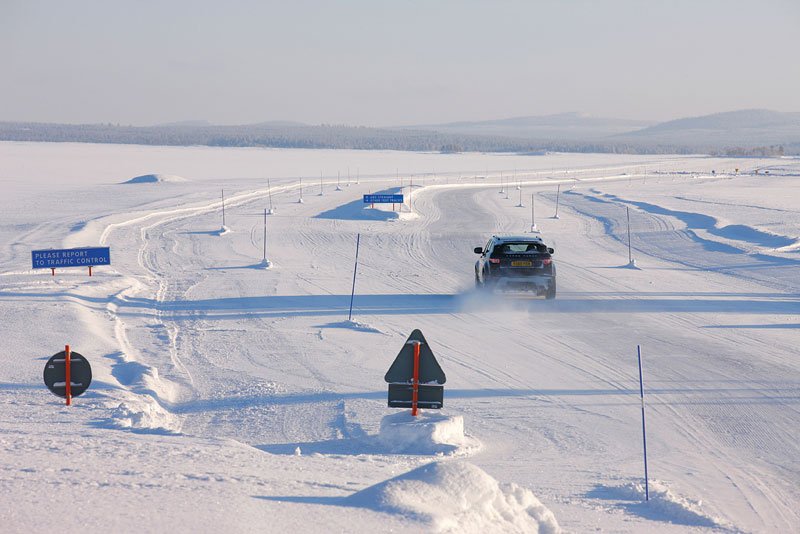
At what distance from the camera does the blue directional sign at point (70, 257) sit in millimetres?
19172

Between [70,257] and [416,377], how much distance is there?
12.3m

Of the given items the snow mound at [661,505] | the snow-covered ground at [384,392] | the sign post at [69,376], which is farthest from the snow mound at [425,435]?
the sign post at [69,376]

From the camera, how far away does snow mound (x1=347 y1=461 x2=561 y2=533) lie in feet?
21.3

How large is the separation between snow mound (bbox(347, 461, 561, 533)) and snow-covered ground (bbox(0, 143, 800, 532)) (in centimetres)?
2

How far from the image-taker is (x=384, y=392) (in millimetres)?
12250

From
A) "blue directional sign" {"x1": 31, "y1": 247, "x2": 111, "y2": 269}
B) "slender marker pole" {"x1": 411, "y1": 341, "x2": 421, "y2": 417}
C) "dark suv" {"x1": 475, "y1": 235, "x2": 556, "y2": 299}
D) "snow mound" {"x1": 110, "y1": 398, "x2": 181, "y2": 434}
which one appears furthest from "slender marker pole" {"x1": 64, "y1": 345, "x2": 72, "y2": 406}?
"dark suv" {"x1": 475, "y1": 235, "x2": 556, "y2": 299}

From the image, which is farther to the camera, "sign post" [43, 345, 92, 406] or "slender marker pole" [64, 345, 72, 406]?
"sign post" [43, 345, 92, 406]

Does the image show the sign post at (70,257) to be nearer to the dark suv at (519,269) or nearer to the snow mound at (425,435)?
the dark suv at (519,269)

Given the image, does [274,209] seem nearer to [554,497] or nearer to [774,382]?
[774,382]

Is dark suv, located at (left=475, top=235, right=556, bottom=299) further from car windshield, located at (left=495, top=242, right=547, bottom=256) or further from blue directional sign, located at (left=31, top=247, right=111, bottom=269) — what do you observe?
blue directional sign, located at (left=31, top=247, right=111, bottom=269)

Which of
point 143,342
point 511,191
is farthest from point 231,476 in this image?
point 511,191

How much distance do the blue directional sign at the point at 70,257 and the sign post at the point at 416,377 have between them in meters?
11.4

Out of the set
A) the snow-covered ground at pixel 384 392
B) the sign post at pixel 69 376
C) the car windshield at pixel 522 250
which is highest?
the car windshield at pixel 522 250

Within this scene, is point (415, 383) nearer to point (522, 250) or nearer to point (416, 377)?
point (416, 377)
